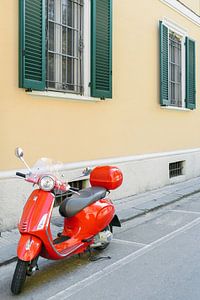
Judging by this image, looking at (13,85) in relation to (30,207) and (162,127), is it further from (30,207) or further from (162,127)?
(162,127)

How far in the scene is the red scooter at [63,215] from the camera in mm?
3869

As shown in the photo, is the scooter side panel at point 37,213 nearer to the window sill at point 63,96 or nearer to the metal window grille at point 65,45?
the window sill at point 63,96

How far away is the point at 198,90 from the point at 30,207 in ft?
29.0

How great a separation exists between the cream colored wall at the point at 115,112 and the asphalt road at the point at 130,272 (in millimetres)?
1679

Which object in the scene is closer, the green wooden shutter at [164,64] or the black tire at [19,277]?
the black tire at [19,277]

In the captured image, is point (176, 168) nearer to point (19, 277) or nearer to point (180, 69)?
point (180, 69)

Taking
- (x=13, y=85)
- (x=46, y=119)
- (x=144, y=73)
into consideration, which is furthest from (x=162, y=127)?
(x=13, y=85)

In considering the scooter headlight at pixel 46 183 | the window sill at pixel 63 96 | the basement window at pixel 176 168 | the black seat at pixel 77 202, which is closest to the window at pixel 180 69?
the basement window at pixel 176 168

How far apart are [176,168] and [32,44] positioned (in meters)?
5.68

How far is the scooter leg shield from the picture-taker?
3.77m

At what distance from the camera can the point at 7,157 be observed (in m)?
5.65

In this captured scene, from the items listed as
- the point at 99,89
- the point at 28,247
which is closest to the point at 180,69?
the point at 99,89

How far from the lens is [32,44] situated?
19.1 feet

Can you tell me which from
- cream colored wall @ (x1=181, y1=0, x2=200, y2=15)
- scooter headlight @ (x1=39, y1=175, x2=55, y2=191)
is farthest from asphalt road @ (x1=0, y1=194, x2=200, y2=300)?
cream colored wall @ (x1=181, y1=0, x2=200, y2=15)
